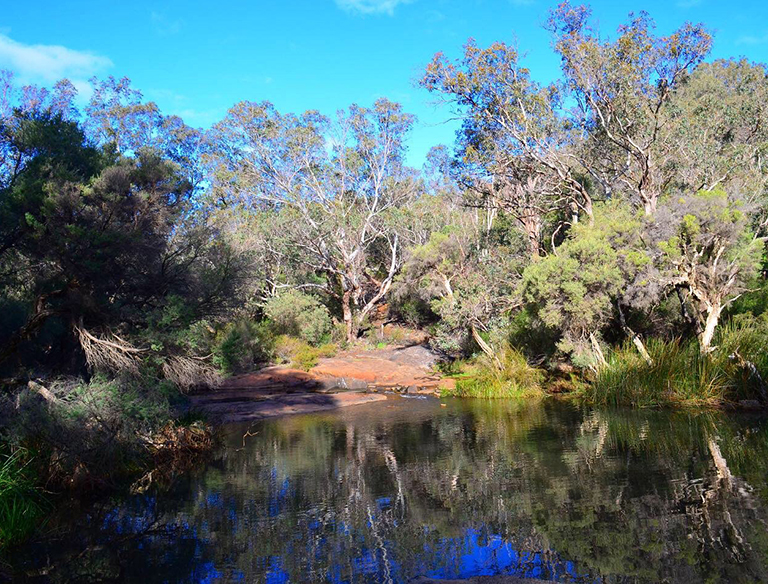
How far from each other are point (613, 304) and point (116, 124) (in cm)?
3124

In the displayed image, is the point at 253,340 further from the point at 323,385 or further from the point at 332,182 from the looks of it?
the point at 332,182

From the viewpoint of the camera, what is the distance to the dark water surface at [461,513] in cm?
561

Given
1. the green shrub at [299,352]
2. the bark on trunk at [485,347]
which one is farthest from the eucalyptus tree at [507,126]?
the green shrub at [299,352]

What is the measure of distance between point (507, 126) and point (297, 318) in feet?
43.2

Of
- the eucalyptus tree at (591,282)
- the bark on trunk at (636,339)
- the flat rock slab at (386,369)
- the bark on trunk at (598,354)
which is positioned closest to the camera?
the eucalyptus tree at (591,282)

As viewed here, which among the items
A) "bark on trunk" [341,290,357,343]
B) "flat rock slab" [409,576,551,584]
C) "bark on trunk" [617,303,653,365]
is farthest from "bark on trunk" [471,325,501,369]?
"flat rock slab" [409,576,551,584]

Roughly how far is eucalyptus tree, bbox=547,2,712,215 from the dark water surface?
379 inches

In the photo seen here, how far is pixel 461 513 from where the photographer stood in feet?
24.1

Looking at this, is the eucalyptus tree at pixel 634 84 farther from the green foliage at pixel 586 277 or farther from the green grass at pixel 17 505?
the green grass at pixel 17 505

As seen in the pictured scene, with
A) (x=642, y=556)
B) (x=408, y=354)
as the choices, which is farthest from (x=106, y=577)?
(x=408, y=354)

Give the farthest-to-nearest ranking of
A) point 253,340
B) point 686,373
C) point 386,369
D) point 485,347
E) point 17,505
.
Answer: point 253,340 → point 386,369 → point 485,347 → point 686,373 → point 17,505

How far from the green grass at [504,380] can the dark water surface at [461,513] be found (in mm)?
6036

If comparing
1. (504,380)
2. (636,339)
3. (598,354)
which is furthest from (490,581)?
(504,380)

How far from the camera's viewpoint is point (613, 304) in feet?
54.4
